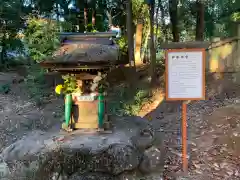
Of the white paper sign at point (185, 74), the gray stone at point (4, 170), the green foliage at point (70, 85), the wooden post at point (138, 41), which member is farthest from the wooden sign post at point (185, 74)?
the wooden post at point (138, 41)

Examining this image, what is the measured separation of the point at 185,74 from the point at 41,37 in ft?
24.0

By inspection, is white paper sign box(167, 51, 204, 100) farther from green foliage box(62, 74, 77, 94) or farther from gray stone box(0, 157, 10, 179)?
gray stone box(0, 157, 10, 179)

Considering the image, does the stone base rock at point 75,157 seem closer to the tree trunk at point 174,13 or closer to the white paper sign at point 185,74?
the white paper sign at point 185,74

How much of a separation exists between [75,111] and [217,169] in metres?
2.47

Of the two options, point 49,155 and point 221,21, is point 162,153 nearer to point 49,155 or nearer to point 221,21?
point 49,155

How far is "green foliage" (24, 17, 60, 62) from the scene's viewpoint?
10203 mm

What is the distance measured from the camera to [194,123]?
7.05m

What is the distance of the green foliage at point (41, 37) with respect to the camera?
10.2m

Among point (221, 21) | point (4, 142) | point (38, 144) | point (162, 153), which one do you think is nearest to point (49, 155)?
point (38, 144)

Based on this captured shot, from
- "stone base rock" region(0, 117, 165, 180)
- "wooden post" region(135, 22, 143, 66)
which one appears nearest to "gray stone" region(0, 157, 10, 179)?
"stone base rock" region(0, 117, 165, 180)

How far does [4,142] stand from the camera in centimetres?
762

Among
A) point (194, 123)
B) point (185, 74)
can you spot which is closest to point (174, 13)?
point (194, 123)

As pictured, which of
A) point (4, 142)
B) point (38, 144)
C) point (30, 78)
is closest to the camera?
point (38, 144)

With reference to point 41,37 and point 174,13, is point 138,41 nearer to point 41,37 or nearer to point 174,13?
point 174,13
